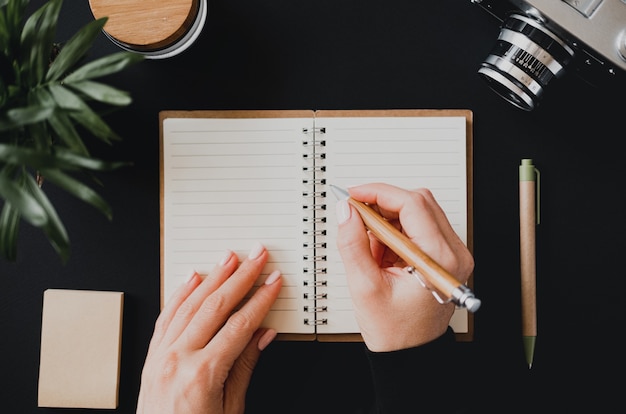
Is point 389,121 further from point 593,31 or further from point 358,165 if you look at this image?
point 593,31

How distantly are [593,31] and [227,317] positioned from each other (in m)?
0.64

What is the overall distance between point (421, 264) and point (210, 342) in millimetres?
341

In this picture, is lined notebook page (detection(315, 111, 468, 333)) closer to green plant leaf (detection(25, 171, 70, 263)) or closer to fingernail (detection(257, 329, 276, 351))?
fingernail (detection(257, 329, 276, 351))

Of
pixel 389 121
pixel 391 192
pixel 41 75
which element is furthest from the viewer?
pixel 389 121

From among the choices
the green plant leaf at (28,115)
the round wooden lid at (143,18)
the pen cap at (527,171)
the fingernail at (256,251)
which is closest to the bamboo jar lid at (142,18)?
the round wooden lid at (143,18)

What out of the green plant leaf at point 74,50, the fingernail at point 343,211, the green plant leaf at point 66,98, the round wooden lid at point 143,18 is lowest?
the fingernail at point 343,211

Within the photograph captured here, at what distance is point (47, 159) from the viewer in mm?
526

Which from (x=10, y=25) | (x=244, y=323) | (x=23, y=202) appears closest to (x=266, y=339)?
(x=244, y=323)

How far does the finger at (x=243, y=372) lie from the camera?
2.58 ft

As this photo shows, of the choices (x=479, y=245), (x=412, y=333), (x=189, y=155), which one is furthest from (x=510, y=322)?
(x=189, y=155)

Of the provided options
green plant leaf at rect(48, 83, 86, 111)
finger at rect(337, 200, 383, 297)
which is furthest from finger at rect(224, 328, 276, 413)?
green plant leaf at rect(48, 83, 86, 111)

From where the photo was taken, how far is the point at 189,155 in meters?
0.83

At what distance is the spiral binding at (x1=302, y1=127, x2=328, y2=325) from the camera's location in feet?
2.71

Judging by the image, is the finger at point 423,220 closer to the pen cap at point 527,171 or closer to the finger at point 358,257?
the finger at point 358,257
